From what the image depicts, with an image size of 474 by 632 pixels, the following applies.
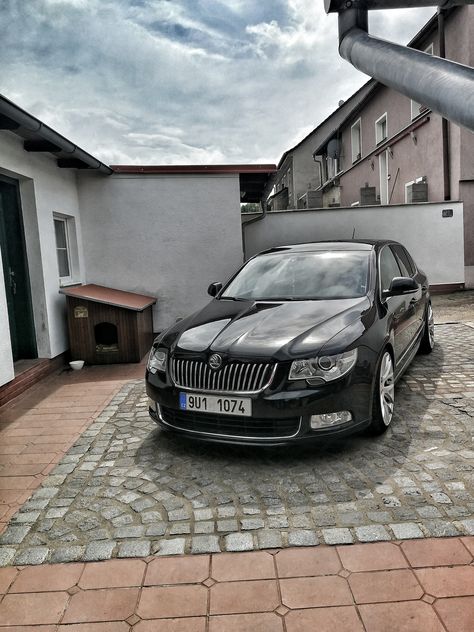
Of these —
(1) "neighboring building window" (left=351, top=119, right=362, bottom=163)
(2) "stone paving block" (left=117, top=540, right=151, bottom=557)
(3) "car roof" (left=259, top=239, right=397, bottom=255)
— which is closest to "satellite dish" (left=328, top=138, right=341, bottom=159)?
(1) "neighboring building window" (left=351, top=119, right=362, bottom=163)

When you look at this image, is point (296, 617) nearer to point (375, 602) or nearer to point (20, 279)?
point (375, 602)

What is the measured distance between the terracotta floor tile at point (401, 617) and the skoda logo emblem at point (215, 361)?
1749 millimetres

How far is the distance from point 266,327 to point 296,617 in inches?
81.5

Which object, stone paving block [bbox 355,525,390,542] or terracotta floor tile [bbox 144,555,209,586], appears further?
stone paving block [bbox 355,525,390,542]

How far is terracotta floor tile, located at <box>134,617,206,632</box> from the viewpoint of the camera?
1.98 m

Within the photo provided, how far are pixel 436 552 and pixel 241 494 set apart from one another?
119cm

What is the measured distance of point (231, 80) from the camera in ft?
27.9

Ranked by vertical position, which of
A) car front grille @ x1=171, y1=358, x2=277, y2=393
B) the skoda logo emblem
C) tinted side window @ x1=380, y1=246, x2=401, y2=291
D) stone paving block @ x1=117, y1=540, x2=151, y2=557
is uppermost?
tinted side window @ x1=380, y1=246, x2=401, y2=291

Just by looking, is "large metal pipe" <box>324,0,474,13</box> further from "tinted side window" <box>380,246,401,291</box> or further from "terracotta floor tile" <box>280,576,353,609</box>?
"terracotta floor tile" <box>280,576,353,609</box>

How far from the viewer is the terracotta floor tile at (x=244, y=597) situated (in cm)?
208

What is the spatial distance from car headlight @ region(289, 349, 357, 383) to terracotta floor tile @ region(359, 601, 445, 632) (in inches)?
57.9

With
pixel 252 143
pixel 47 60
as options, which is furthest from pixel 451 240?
pixel 47 60

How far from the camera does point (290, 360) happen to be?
3.26 meters

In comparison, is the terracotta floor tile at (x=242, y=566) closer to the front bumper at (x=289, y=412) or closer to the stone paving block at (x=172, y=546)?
the stone paving block at (x=172, y=546)
